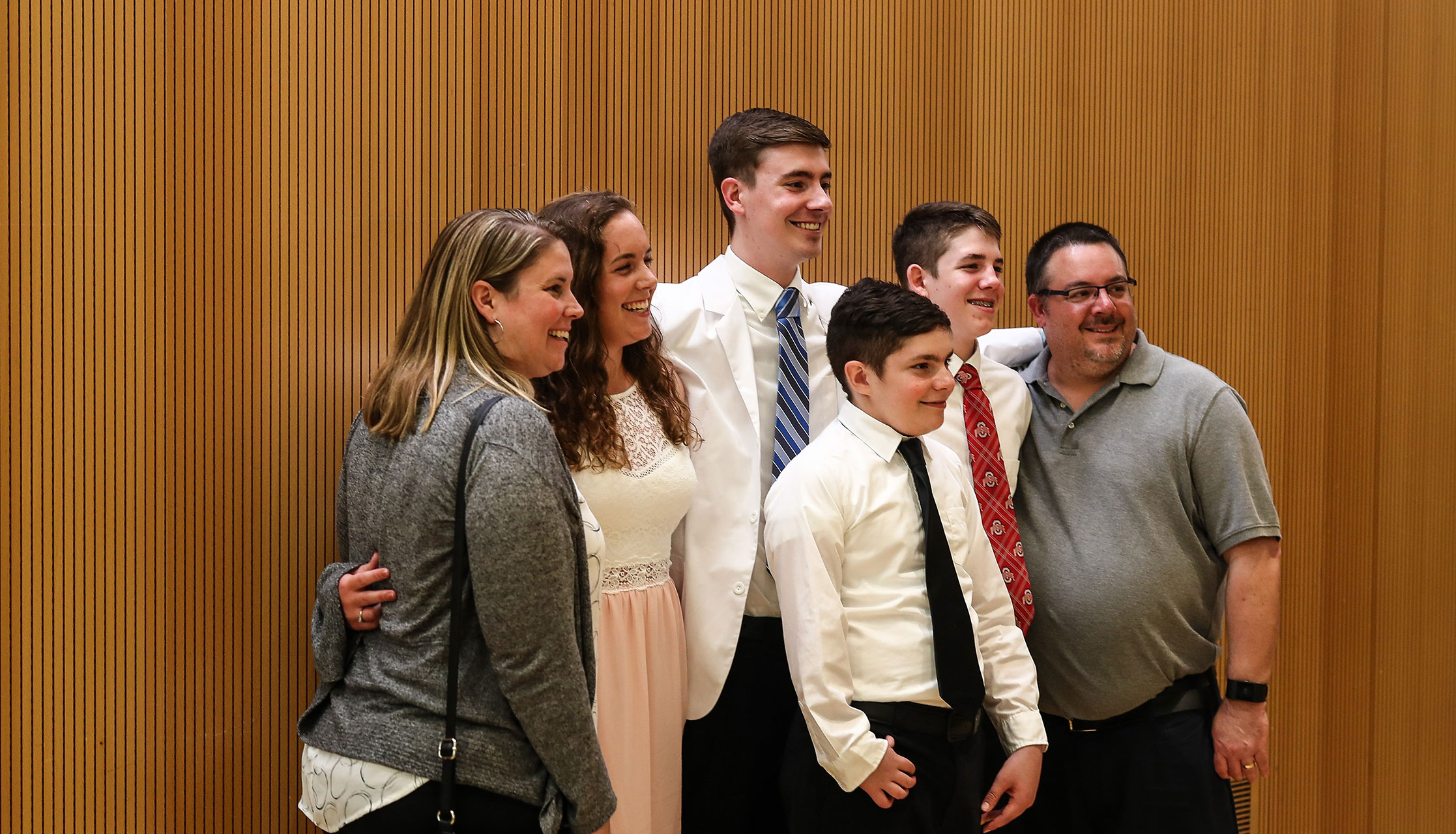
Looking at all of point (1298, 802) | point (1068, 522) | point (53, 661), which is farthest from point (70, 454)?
point (1298, 802)

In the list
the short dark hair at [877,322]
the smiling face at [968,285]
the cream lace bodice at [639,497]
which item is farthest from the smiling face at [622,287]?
the smiling face at [968,285]

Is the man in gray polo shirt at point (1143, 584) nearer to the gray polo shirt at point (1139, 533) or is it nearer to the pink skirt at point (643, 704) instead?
the gray polo shirt at point (1139, 533)

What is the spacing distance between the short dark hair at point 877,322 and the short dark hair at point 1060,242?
73 cm

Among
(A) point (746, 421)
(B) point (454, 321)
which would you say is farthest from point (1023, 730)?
(B) point (454, 321)

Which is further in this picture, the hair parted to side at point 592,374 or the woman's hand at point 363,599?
the hair parted to side at point 592,374

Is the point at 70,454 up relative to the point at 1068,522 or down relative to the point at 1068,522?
up

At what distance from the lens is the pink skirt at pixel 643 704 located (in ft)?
7.30

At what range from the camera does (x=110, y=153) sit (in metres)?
2.24

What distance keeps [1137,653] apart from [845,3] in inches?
79.0

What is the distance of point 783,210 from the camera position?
2609 mm

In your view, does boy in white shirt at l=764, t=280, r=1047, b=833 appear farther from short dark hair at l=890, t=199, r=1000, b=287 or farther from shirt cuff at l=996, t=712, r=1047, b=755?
short dark hair at l=890, t=199, r=1000, b=287

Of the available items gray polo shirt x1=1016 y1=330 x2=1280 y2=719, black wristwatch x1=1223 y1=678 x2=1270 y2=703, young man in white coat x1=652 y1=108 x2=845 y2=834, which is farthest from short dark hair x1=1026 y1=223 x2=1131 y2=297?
black wristwatch x1=1223 y1=678 x2=1270 y2=703

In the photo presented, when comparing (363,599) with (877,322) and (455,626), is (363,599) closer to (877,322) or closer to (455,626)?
(455,626)

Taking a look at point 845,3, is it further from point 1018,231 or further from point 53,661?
point 53,661
